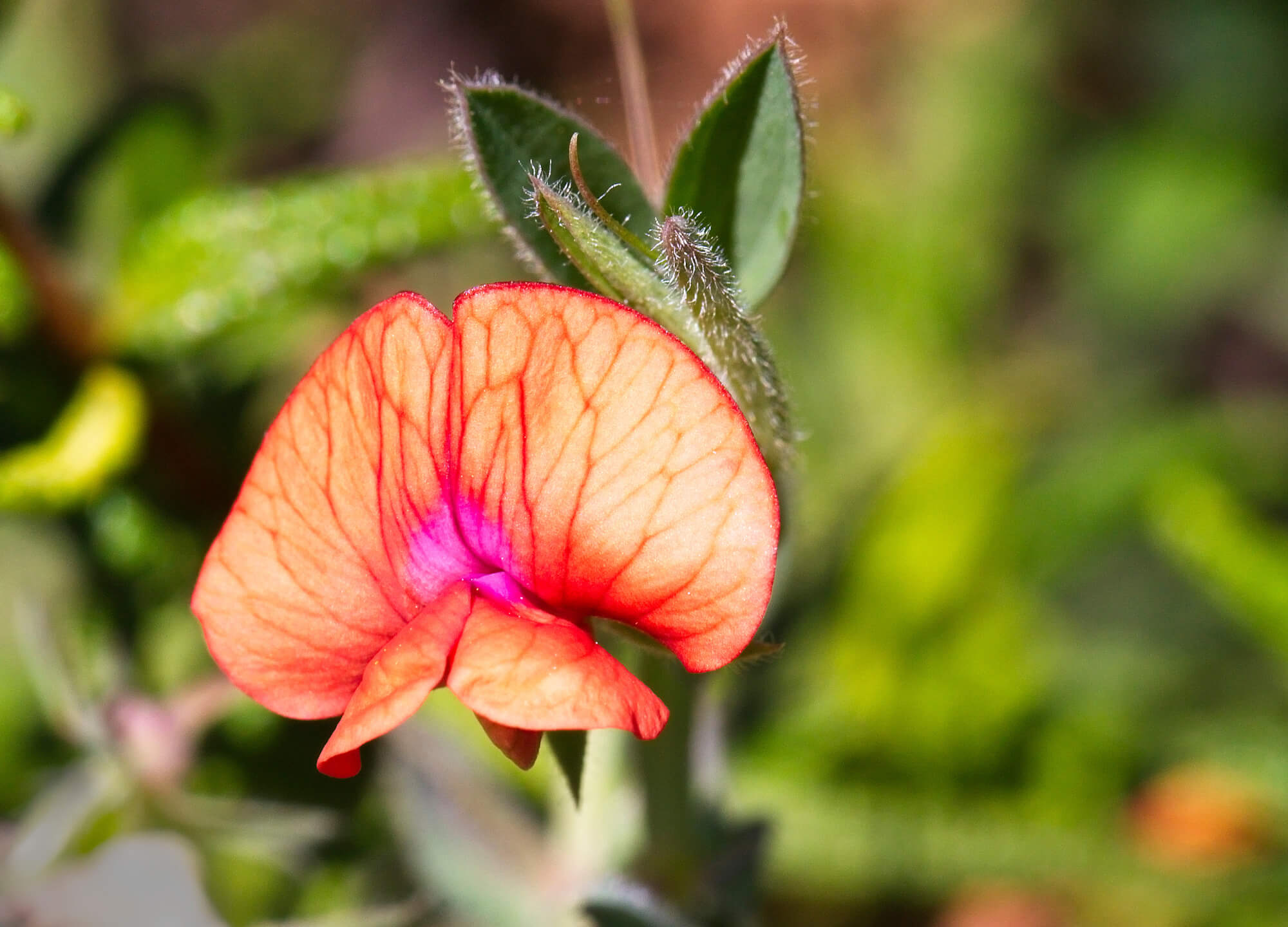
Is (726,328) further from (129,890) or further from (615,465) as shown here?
(129,890)

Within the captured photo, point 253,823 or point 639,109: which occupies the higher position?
point 639,109

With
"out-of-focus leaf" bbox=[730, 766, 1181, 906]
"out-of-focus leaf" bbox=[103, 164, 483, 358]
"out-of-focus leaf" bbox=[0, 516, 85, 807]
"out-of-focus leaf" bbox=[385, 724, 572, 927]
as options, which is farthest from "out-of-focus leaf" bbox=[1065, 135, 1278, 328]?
"out-of-focus leaf" bbox=[0, 516, 85, 807]

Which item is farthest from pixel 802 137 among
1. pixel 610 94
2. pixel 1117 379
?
pixel 610 94

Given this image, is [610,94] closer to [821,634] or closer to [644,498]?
[821,634]

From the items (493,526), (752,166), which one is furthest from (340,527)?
(752,166)

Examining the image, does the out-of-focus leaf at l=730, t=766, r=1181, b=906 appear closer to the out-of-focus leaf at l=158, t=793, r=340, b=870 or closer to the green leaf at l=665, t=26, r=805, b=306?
the out-of-focus leaf at l=158, t=793, r=340, b=870

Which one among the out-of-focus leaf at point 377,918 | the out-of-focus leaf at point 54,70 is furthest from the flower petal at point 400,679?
the out-of-focus leaf at point 54,70
